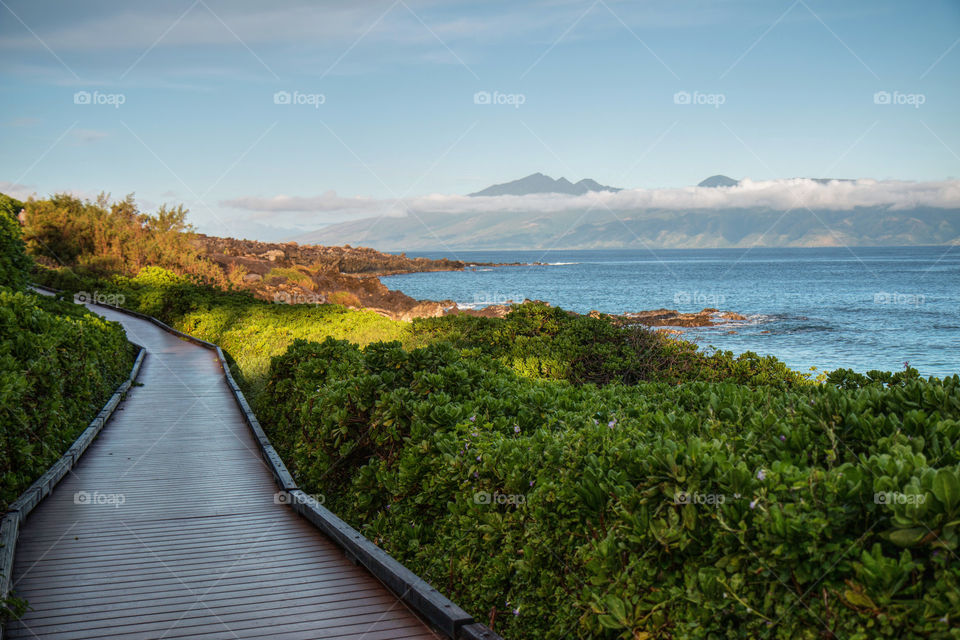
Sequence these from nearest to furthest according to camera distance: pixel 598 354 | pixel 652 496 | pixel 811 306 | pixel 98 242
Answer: pixel 652 496 → pixel 598 354 → pixel 98 242 → pixel 811 306

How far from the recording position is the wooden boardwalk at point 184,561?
14.1 feet

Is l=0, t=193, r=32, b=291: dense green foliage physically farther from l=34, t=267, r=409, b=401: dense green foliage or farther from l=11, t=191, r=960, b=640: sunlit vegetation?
l=11, t=191, r=960, b=640: sunlit vegetation

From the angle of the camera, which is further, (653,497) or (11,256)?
(11,256)

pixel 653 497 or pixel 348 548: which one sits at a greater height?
pixel 653 497

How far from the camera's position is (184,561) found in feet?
17.8

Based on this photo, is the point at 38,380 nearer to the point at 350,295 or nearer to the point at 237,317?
the point at 237,317

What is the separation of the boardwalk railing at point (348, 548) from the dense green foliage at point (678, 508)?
0.93 ft

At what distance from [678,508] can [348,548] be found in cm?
324

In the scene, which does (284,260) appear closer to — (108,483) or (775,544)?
(108,483)

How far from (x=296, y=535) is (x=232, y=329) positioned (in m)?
17.0

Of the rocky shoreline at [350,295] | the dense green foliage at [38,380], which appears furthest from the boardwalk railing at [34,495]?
the rocky shoreline at [350,295]

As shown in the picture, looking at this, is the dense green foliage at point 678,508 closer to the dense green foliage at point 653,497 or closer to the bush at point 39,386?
the dense green foliage at point 653,497

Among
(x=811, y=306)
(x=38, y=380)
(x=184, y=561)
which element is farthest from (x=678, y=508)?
(x=811, y=306)

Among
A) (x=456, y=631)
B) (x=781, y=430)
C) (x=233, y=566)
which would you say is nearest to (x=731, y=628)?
(x=781, y=430)
